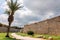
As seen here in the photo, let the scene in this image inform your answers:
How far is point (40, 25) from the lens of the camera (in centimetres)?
4203

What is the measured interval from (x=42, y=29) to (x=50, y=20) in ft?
11.0

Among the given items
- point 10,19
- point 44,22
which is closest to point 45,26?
point 44,22

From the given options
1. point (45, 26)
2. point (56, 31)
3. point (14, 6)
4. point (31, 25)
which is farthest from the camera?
point (31, 25)

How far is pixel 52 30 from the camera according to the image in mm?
38281

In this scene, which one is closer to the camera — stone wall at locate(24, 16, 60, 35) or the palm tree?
the palm tree

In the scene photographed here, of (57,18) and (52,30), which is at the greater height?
(57,18)

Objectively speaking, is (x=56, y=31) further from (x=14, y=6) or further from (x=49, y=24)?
(x=14, y=6)

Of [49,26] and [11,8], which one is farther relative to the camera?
[49,26]

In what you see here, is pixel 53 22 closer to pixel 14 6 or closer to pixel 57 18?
pixel 57 18

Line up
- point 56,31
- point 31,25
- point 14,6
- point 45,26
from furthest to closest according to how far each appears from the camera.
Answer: point 31,25
point 45,26
point 56,31
point 14,6

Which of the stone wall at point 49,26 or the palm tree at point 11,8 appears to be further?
the stone wall at point 49,26

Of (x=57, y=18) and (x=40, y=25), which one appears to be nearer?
(x=57, y=18)

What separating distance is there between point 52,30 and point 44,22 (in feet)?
11.1

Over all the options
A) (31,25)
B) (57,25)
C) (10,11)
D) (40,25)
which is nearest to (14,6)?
(10,11)
